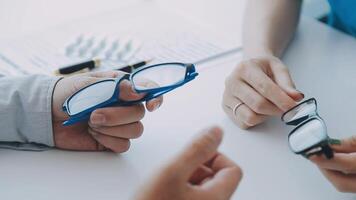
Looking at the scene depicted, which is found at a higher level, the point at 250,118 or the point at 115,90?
the point at 115,90

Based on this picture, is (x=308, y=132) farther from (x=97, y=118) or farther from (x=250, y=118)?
(x=97, y=118)

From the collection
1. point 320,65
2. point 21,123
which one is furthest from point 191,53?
point 21,123

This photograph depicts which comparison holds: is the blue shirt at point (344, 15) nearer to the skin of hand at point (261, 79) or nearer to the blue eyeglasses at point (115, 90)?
the skin of hand at point (261, 79)

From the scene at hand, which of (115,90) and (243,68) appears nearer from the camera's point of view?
(115,90)

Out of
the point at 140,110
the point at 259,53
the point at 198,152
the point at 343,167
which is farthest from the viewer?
the point at 259,53

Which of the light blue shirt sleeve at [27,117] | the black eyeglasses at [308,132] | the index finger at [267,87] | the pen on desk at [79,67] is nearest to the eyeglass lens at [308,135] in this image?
the black eyeglasses at [308,132]

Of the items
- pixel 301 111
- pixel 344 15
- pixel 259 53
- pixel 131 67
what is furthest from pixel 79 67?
pixel 344 15

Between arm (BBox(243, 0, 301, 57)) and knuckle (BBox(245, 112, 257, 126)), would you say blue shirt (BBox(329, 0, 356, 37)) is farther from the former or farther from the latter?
knuckle (BBox(245, 112, 257, 126))

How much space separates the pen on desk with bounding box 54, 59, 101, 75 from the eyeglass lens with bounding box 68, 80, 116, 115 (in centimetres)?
22

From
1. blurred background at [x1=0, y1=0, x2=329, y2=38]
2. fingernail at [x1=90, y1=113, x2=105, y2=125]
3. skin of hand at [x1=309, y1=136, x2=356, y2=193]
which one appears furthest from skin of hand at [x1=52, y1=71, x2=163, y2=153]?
blurred background at [x1=0, y1=0, x2=329, y2=38]

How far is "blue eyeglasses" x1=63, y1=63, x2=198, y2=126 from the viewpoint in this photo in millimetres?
657

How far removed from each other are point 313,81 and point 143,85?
1.12 feet

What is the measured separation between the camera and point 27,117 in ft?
2.35

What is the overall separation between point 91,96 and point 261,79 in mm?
254
